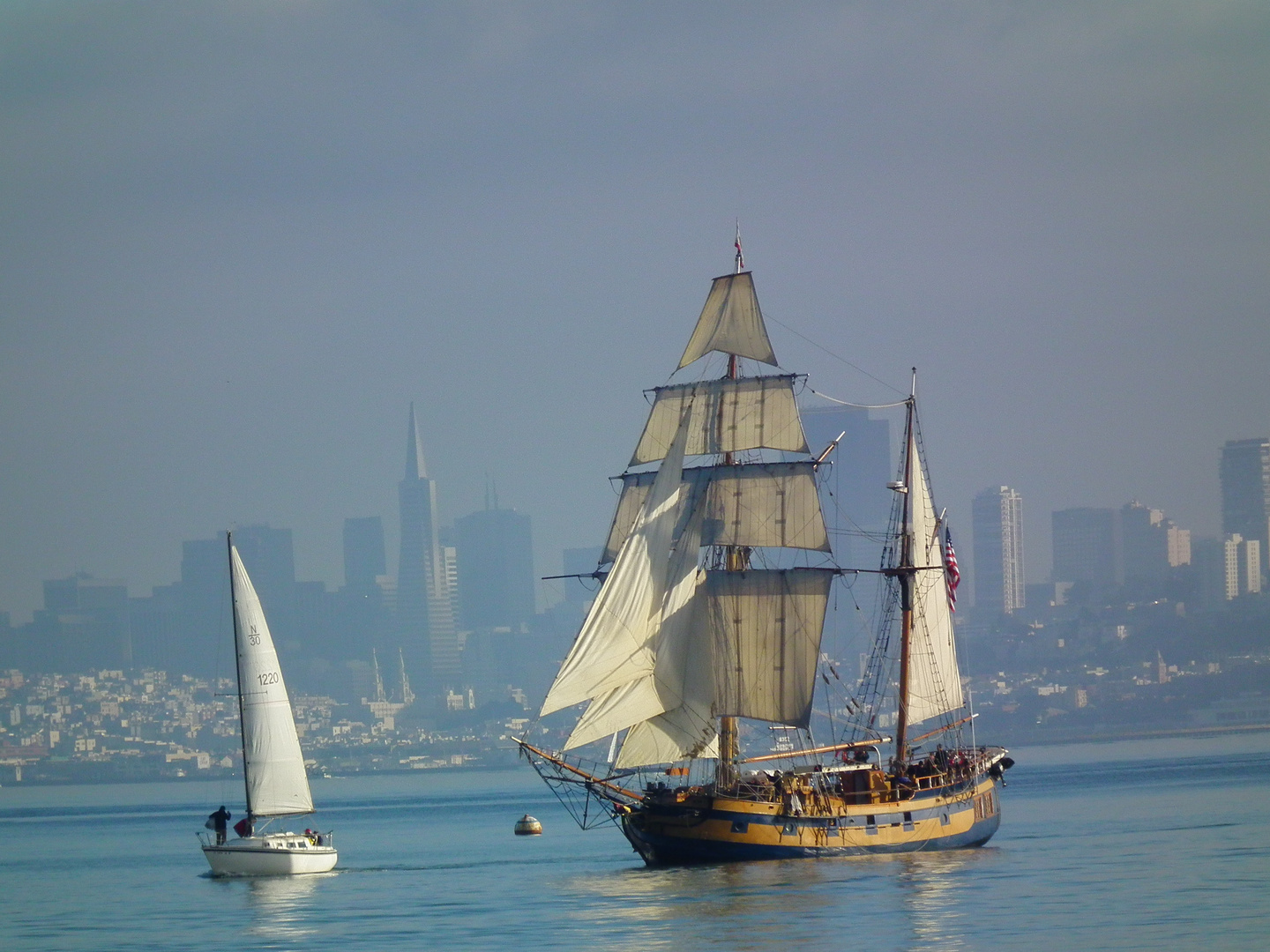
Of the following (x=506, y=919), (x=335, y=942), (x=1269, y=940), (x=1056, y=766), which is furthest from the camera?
(x=1056, y=766)

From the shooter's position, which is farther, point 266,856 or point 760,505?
point 760,505

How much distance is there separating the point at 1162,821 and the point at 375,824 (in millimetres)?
61470

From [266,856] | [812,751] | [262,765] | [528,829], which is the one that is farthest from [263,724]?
[528,829]

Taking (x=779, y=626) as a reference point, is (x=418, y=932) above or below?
below

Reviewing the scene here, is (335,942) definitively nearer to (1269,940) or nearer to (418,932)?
(418,932)

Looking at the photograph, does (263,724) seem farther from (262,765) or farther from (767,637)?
(767,637)

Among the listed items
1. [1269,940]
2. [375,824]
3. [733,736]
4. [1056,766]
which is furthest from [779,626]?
[1056,766]

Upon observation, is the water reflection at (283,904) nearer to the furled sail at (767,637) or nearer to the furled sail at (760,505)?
the furled sail at (767,637)

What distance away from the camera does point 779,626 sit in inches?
3051

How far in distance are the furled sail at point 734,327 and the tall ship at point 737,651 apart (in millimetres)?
77

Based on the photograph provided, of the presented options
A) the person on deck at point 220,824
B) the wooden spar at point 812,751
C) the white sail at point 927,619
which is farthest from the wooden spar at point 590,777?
the white sail at point 927,619

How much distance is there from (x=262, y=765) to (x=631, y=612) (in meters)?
15.0

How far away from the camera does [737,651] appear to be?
252 feet

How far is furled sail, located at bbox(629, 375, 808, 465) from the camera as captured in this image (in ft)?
260
